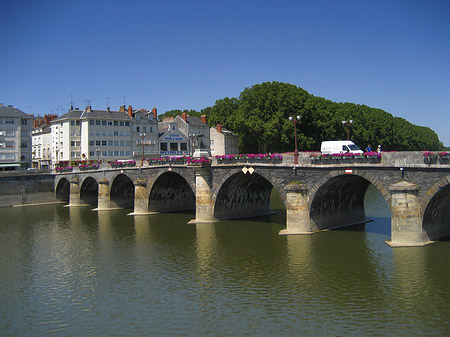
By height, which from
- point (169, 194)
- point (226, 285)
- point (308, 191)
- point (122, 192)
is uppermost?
point (308, 191)

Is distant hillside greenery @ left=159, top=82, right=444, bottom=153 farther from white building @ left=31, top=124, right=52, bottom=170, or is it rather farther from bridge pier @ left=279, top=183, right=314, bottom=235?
bridge pier @ left=279, top=183, right=314, bottom=235

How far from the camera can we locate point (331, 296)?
25.8 metres

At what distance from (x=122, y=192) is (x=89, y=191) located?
12.5m

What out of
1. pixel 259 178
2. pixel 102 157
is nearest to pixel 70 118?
pixel 102 157

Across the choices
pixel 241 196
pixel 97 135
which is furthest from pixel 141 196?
pixel 97 135

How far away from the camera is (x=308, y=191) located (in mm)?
40219

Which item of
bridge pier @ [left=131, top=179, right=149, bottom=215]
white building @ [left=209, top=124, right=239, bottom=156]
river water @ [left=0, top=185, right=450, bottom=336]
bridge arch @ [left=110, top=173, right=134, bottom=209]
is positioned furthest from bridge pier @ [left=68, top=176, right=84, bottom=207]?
white building @ [left=209, top=124, right=239, bottom=156]

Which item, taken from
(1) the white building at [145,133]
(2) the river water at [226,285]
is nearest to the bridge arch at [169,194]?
(2) the river water at [226,285]

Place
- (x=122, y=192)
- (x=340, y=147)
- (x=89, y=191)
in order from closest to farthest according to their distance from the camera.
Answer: (x=340, y=147) < (x=122, y=192) < (x=89, y=191)

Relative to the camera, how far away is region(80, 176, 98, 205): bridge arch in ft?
264

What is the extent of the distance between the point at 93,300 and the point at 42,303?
9.61 feet

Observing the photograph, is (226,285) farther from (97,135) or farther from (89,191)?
(97,135)

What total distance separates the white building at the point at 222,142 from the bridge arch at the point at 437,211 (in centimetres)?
8218

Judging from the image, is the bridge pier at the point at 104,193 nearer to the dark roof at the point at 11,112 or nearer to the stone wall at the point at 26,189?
the stone wall at the point at 26,189
